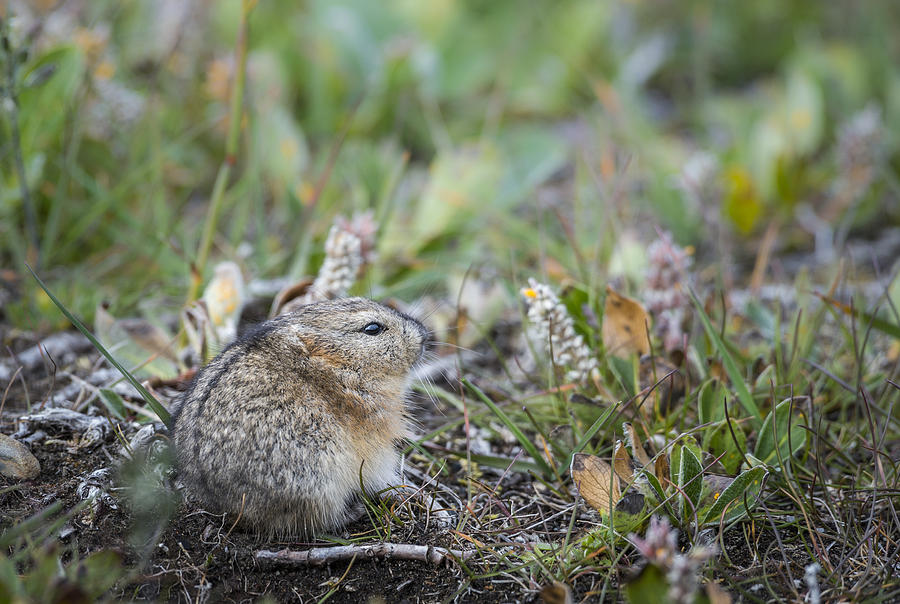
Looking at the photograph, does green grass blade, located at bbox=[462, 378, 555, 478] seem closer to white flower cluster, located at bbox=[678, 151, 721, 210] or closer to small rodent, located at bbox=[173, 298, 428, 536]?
small rodent, located at bbox=[173, 298, 428, 536]

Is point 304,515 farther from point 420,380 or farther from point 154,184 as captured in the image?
point 154,184

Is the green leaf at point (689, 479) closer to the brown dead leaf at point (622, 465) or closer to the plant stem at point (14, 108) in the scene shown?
the brown dead leaf at point (622, 465)

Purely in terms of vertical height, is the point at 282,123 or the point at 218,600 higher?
the point at 282,123

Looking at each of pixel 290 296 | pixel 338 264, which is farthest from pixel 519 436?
pixel 290 296

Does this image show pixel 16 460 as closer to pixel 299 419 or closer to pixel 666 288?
pixel 299 419

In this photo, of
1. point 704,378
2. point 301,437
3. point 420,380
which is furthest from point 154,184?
point 704,378

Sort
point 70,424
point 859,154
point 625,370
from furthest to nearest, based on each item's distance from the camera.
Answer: point 859,154
point 625,370
point 70,424
